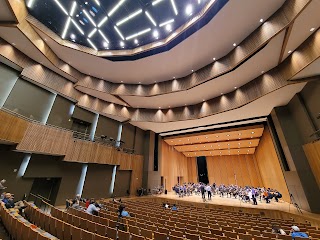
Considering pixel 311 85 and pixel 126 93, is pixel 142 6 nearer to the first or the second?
pixel 126 93

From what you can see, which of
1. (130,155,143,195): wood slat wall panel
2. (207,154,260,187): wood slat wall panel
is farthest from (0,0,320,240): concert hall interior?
(207,154,260,187): wood slat wall panel

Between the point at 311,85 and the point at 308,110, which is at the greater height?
the point at 311,85

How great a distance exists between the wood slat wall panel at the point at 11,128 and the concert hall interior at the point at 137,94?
0.17 feet

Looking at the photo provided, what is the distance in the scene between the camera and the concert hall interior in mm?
6684

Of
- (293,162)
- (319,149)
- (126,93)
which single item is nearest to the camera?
(319,149)

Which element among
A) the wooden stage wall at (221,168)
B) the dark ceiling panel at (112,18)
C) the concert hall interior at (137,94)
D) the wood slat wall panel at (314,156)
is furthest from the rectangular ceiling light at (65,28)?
the wood slat wall panel at (314,156)

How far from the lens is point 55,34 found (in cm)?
906

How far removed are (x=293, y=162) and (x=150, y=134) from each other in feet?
38.6

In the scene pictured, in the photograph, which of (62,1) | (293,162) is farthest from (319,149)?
(62,1)

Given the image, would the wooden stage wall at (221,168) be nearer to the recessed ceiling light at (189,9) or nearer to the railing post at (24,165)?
the railing post at (24,165)

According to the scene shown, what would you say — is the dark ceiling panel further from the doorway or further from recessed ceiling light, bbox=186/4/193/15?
the doorway

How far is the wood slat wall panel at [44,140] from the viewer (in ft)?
Answer: 25.5

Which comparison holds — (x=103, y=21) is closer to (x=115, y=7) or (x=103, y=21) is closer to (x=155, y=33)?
(x=115, y=7)

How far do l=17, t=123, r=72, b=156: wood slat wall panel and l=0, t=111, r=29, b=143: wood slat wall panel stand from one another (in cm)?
29
